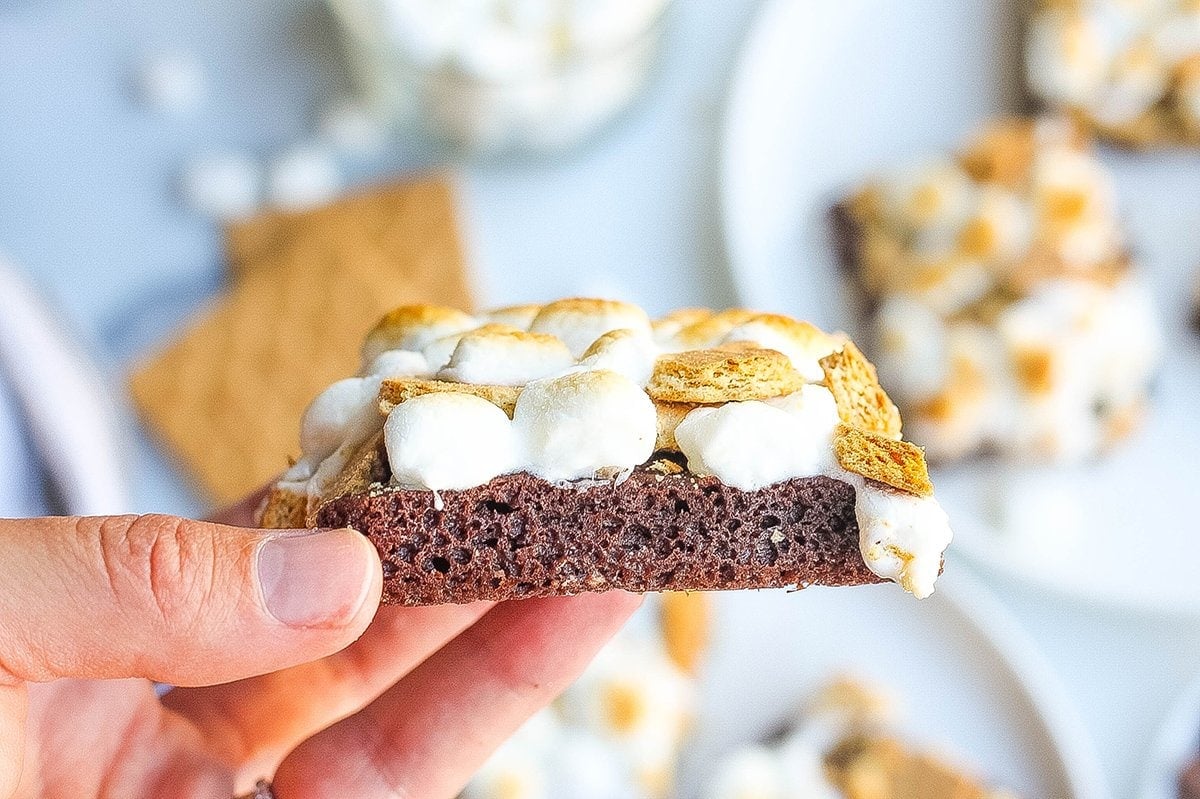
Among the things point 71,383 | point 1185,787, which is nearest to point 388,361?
point 71,383

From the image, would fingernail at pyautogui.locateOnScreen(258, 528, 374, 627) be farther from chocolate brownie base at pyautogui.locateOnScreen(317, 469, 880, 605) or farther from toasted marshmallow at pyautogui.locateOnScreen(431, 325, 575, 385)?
toasted marshmallow at pyautogui.locateOnScreen(431, 325, 575, 385)

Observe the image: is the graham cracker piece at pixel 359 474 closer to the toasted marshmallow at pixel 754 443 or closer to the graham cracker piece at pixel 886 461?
the toasted marshmallow at pixel 754 443

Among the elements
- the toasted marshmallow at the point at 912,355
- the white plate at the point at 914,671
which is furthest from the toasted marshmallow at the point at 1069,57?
the white plate at the point at 914,671

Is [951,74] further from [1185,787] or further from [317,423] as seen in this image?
[317,423]

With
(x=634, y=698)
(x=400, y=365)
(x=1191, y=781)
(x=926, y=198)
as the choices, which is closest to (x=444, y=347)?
(x=400, y=365)

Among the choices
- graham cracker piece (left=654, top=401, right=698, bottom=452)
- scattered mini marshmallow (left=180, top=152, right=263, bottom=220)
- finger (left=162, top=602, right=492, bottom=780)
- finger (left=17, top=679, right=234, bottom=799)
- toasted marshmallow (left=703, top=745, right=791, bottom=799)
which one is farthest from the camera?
scattered mini marshmallow (left=180, top=152, right=263, bottom=220)

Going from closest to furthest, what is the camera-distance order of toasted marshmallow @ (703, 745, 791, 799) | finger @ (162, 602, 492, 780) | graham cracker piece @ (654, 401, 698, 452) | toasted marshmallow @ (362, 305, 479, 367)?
graham cracker piece @ (654, 401, 698, 452) < toasted marshmallow @ (362, 305, 479, 367) < finger @ (162, 602, 492, 780) < toasted marshmallow @ (703, 745, 791, 799)

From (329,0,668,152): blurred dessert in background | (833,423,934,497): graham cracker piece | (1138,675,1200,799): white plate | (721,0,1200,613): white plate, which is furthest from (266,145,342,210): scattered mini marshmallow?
(1138,675,1200,799): white plate
